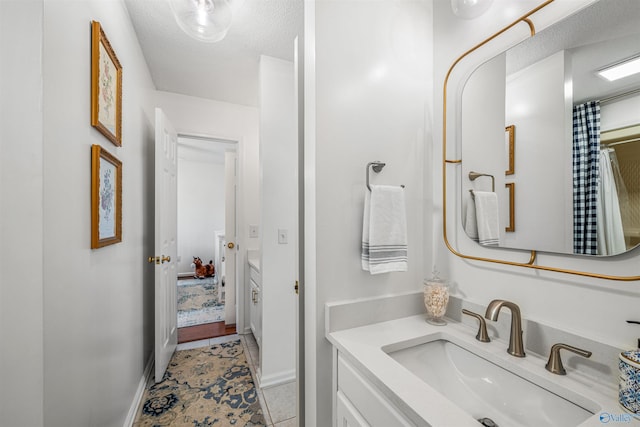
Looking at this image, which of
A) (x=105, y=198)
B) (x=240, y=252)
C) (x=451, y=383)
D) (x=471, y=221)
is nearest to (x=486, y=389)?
(x=451, y=383)

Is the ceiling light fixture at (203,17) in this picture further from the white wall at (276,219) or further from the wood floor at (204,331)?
the wood floor at (204,331)

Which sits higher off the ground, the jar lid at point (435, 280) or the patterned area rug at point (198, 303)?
the jar lid at point (435, 280)

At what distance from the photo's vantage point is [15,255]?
2.18 ft

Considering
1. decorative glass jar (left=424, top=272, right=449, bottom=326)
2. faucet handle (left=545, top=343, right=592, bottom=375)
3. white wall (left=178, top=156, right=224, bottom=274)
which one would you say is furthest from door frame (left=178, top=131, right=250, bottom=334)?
white wall (left=178, top=156, right=224, bottom=274)

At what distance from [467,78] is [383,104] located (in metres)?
0.37

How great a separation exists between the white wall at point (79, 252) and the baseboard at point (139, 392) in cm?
8

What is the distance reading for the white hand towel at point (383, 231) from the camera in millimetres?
1049

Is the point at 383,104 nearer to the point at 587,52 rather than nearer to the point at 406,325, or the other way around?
the point at 587,52

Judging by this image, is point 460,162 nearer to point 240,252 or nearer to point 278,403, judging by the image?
Answer: point 278,403

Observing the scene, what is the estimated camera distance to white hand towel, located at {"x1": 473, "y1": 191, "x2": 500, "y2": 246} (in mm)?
1033

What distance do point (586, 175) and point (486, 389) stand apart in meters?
0.73

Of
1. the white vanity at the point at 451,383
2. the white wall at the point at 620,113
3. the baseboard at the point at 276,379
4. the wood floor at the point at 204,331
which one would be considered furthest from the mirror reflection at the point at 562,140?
the wood floor at the point at 204,331

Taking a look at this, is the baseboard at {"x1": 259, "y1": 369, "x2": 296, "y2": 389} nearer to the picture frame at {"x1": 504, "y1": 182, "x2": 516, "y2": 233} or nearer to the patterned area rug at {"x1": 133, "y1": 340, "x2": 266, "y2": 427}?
the patterned area rug at {"x1": 133, "y1": 340, "x2": 266, "y2": 427}

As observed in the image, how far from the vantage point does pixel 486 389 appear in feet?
2.87
